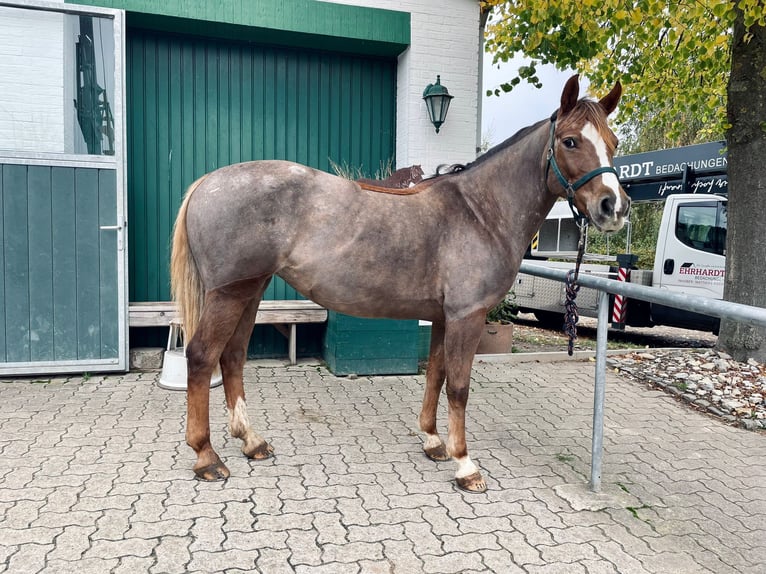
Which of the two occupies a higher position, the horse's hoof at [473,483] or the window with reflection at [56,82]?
the window with reflection at [56,82]

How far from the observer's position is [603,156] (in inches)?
97.7

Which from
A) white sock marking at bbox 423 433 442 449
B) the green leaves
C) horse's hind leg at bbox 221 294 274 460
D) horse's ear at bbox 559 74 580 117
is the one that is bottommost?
white sock marking at bbox 423 433 442 449

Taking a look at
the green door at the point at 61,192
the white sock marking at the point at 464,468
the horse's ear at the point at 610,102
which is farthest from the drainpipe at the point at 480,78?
the white sock marking at the point at 464,468

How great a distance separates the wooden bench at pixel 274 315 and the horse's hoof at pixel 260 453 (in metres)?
1.73

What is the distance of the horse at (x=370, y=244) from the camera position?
271cm

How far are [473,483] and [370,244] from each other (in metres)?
1.33

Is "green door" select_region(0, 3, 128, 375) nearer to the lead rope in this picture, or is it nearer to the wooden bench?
the wooden bench

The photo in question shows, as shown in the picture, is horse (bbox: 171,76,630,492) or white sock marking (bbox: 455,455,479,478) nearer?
horse (bbox: 171,76,630,492)

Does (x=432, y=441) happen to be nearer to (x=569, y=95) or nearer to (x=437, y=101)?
(x=569, y=95)

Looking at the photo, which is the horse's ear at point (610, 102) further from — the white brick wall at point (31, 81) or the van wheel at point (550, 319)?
the van wheel at point (550, 319)

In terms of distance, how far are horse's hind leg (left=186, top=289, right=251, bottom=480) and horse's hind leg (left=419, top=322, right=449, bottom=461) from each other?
3.62 feet

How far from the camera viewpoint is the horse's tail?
2908mm

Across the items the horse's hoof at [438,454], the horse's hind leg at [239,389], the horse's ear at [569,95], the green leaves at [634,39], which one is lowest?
the horse's hoof at [438,454]

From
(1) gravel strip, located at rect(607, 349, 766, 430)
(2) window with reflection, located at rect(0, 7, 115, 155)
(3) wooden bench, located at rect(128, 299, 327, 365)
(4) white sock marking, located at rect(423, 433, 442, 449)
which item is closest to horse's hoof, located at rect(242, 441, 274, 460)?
(4) white sock marking, located at rect(423, 433, 442, 449)
